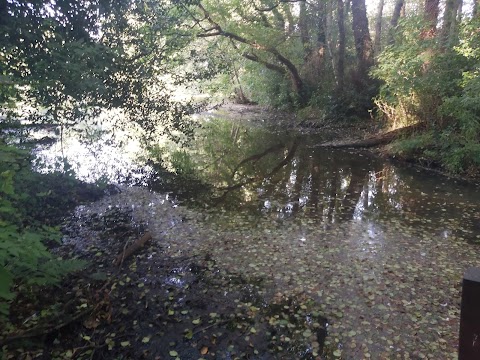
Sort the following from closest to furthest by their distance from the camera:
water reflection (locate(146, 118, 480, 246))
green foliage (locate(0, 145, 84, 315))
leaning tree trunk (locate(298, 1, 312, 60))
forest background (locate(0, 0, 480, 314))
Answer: green foliage (locate(0, 145, 84, 315))
forest background (locate(0, 0, 480, 314))
water reflection (locate(146, 118, 480, 246))
leaning tree trunk (locate(298, 1, 312, 60))

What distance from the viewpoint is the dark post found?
5.65 feet

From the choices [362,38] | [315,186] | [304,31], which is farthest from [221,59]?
[304,31]

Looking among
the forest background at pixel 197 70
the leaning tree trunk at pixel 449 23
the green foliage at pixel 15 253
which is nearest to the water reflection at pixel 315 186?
the forest background at pixel 197 70

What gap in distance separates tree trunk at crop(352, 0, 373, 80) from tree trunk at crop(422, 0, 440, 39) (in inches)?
174

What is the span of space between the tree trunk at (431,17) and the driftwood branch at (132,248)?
40.6ft

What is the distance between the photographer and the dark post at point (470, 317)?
1.72 metres

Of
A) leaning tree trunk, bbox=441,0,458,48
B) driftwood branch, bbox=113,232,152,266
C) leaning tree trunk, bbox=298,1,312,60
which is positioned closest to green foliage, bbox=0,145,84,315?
driftwood branch, bbox=113,232,152,266

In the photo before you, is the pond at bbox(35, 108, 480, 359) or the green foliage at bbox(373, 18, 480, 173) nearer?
the pond at bbox(35, 108, 480, 359)

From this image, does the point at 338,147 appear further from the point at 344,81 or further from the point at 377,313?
the point at 377,313

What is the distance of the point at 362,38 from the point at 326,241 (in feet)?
50.0

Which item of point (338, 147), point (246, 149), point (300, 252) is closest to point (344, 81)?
point (338, 147)

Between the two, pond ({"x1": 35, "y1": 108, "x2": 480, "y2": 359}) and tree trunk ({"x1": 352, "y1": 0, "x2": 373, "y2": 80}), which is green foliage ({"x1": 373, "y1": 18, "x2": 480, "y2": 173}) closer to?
pond ({"x1": 35, "y1": 108, "x2": 480, "y2": 359})

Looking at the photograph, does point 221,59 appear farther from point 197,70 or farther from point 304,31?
point 304,31

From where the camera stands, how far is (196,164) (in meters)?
14.4
